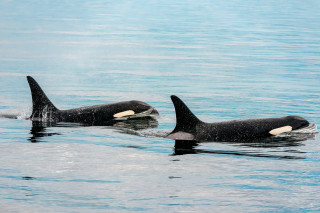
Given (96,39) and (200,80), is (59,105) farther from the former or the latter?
(96,39)

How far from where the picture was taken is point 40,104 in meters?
18.2

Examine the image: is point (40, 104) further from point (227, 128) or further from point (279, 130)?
point (279, 130)

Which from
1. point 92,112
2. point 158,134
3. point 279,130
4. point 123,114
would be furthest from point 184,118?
point 92,112

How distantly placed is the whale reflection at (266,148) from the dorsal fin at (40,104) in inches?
164

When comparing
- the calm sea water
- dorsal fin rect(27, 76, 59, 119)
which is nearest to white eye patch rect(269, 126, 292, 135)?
the calm sea water

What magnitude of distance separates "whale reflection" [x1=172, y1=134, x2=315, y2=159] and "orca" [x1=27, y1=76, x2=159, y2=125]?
2.85 metres

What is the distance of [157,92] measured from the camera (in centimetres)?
2428

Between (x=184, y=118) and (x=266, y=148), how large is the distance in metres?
1.69

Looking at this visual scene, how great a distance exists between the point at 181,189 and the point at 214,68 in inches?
837

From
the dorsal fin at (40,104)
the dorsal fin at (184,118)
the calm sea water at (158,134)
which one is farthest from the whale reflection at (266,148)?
the dorsal fin at (40,104)

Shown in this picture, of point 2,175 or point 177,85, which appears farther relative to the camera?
point 177,85

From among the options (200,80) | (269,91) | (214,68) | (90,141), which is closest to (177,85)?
(200,80)

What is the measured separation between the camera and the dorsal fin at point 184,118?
14.8 meters

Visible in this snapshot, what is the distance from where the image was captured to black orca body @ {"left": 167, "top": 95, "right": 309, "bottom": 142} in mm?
14805
